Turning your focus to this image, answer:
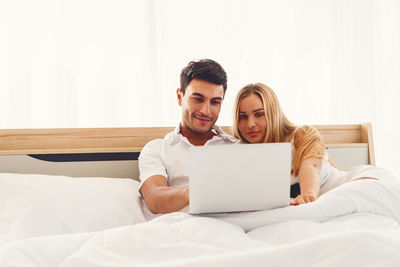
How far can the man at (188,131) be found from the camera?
5.02 feet

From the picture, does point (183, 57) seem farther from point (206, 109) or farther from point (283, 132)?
point (283, 132)

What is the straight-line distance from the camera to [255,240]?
32.6 inches

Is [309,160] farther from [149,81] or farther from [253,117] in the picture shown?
[149,81]

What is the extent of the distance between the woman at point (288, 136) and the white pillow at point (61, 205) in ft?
1.99

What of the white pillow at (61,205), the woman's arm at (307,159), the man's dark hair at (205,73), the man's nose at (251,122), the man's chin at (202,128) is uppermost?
the man's dark hair at (205,73)

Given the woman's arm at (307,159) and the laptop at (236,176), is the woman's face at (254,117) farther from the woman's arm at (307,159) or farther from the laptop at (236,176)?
the laptop at (236,176)

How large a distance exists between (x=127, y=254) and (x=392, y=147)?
7.36 feet

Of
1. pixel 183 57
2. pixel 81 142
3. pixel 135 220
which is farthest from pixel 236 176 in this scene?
pixel 183 57

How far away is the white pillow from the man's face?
1.45ft

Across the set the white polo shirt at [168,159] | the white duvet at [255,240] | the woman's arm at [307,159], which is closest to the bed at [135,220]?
the white duvet at [255,240]

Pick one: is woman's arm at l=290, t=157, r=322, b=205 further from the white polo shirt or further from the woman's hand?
the white polo shirt

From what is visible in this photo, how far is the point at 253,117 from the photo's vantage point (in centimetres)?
161

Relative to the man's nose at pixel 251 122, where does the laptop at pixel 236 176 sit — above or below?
below

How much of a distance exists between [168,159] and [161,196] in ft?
1.00
